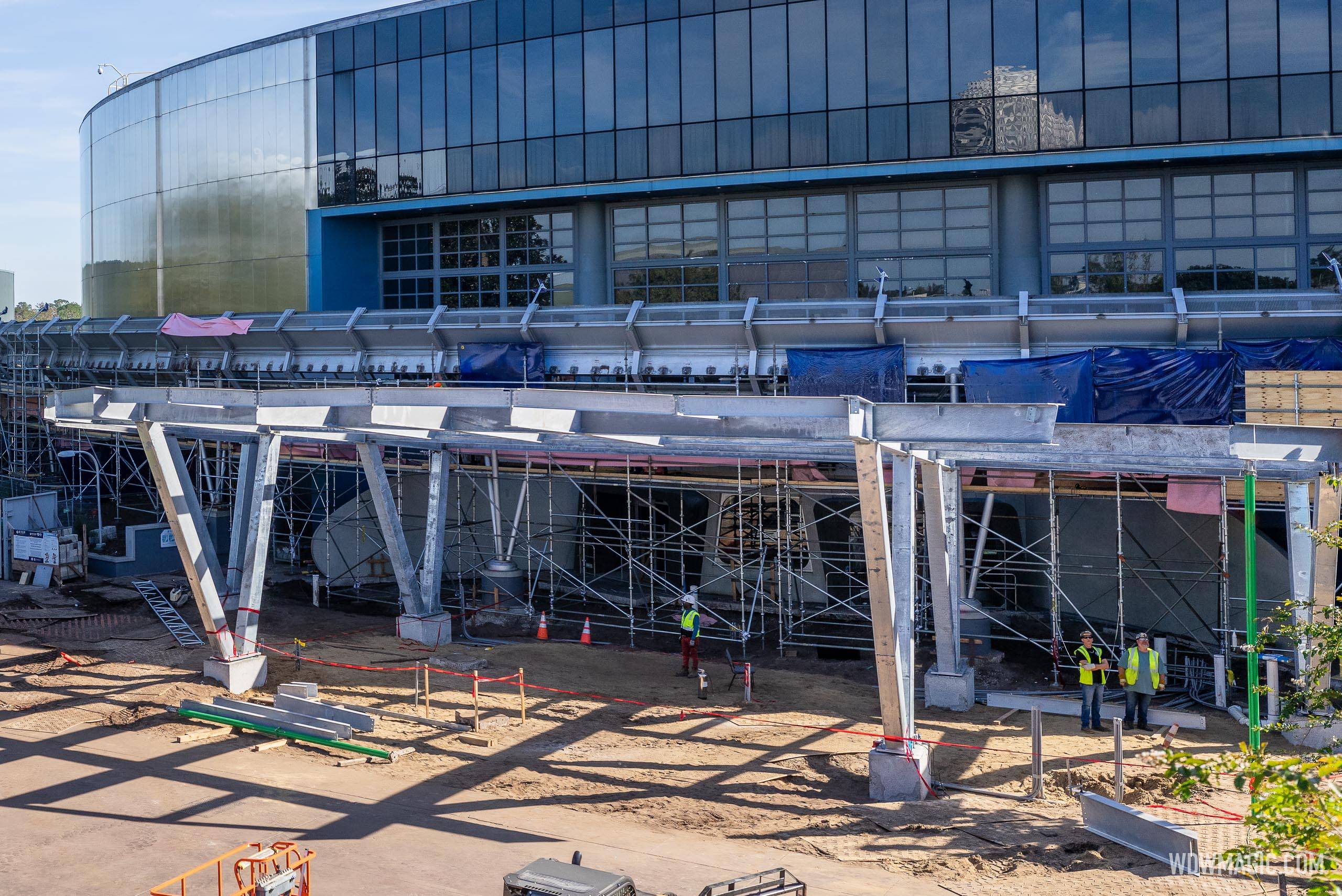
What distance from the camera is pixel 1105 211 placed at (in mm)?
27375

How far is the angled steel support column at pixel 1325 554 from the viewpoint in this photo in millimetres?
14508

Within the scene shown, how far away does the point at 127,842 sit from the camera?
1254cm

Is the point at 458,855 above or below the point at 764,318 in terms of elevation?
below

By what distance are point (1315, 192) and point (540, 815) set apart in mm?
22515

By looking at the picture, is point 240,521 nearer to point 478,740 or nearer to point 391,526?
point 391,526

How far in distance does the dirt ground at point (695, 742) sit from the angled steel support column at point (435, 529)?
1.04 meters

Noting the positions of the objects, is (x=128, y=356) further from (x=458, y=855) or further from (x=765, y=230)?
(x=458, y=855)

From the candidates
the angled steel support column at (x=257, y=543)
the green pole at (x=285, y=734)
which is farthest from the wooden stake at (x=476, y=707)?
the angled steel support column at (x=257, y=543)

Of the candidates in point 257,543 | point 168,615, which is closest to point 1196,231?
point 257,543

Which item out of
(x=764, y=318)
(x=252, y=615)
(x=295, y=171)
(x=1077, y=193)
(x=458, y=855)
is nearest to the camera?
(x=458, y=855)

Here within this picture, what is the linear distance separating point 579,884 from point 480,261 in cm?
2802

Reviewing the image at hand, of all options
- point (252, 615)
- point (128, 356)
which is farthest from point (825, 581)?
point (128, 356)

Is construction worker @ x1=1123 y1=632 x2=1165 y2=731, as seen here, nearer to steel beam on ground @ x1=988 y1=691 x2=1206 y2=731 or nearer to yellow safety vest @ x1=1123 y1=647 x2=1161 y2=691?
yellow safety vest @ x1=1123 y1=647 x2=1161 y2=691

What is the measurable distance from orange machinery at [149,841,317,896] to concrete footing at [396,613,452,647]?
1030cm
